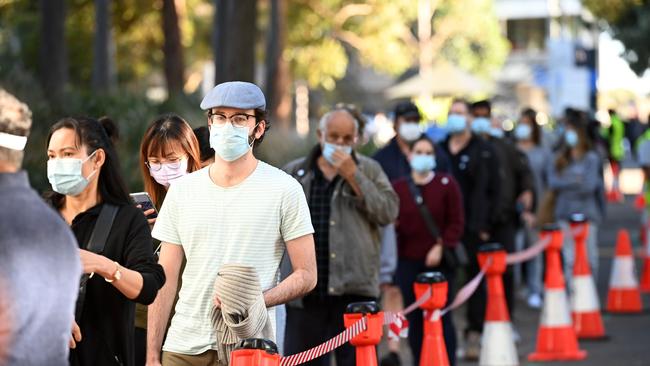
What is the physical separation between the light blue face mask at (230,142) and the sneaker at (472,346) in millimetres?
6793

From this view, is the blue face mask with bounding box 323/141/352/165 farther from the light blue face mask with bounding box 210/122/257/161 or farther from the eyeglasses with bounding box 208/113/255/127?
the light blue face mask with bounding box 210/122/257/161

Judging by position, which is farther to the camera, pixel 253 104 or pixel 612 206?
pixel 612 206

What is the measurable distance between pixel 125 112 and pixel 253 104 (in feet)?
39.5

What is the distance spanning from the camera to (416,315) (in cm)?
1061

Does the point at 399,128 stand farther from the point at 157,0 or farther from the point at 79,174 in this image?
the point at 157,0

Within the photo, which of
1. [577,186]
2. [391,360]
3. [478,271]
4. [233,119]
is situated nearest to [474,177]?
[478,271]

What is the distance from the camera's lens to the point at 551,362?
12664 millimetres

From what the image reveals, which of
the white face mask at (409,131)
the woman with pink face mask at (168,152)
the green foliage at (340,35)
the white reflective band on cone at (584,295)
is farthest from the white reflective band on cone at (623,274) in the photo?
the green foliage at (340,35)

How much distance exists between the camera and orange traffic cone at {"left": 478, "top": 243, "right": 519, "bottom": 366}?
1147 cm

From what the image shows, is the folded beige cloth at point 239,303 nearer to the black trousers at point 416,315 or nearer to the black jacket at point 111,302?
the black jacket at point 111,302

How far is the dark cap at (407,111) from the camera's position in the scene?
11.7 m

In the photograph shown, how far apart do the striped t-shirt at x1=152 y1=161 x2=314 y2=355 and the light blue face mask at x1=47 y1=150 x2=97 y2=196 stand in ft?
1.50

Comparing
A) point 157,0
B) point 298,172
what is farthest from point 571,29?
point 298,172

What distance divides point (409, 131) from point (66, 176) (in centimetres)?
578
